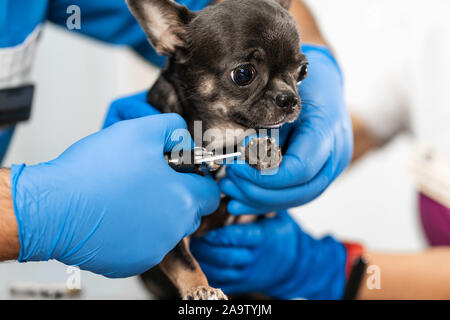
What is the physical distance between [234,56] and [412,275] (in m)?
1.22

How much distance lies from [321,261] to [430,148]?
1068mm

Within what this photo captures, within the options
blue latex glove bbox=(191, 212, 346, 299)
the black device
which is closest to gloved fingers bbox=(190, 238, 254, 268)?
blue latex glove bbox=(191, 212, 346, 299)

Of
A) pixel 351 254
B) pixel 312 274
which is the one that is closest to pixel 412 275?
pixel 351 254

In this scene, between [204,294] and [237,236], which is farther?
[237,236]

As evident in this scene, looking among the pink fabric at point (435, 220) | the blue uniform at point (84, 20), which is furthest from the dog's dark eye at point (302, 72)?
the pink fabric at point (435, 220)

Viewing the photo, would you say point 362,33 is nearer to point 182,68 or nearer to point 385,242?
point 385,242

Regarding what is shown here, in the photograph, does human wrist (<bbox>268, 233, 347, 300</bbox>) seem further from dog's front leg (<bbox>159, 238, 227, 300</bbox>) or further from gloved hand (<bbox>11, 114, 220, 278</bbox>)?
gloved hand (<bbox>11, 114, 220, 278</bbox>)

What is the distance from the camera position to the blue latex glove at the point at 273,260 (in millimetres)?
1312

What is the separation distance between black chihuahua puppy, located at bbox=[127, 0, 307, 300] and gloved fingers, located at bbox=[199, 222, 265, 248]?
18cm

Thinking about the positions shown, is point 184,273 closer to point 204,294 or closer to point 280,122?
point 204,294

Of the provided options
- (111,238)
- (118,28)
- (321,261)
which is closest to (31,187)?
Answer: (111,238)

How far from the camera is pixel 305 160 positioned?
1.15m

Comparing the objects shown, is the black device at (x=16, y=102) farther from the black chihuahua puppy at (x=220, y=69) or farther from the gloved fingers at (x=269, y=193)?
the gloved fingers at (x=269, y=193)

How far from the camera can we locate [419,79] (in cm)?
239
